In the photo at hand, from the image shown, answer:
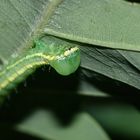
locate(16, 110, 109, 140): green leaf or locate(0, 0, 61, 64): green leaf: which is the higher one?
locate(0, 0, 61, 64): green leaf

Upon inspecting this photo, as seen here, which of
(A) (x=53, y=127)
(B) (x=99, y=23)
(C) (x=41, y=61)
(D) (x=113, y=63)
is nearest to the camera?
(B) (x=99, y=23)

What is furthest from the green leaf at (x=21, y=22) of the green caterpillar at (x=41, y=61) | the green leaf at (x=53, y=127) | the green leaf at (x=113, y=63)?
the green leaf at (x=53, y=127)

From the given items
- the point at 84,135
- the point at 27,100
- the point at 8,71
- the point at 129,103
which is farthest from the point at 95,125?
the point at 8,71

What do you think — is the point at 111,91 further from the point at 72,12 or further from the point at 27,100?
the point at 72,12

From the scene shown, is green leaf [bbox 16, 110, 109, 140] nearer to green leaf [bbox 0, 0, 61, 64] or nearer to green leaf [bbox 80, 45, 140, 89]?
green leaf [bbox 80, 45, 140, 89]

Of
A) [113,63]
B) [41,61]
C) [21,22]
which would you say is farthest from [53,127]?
[21,22]

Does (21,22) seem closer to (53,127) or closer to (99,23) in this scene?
(99,23)

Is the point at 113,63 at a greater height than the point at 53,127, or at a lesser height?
greater

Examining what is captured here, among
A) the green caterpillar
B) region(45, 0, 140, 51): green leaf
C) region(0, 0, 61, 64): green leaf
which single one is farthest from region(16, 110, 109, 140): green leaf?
region(45, 0, 140, 51): green leaf
